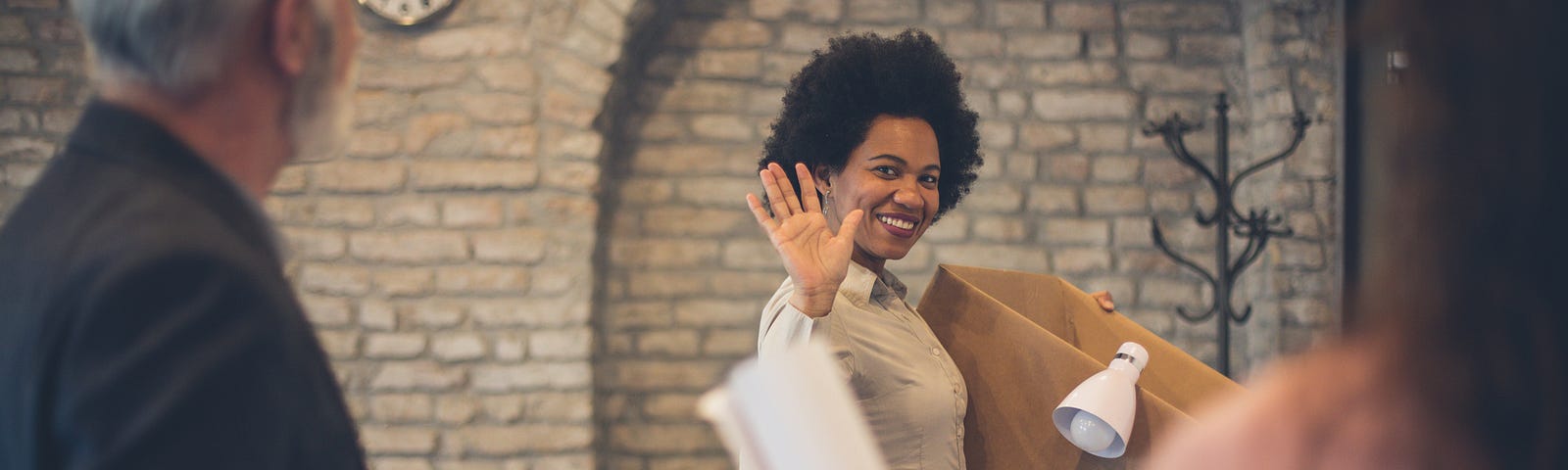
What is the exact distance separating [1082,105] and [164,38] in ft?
10.9

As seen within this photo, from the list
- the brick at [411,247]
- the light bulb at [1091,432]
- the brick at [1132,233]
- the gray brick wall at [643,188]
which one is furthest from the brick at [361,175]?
the light bulb at [1091,432]

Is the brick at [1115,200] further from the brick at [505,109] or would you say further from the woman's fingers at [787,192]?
the woman's fingers at [787,192]

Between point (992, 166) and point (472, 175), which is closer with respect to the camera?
point (472, 175)

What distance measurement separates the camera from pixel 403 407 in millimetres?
3352

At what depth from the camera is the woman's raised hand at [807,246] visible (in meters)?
1.52

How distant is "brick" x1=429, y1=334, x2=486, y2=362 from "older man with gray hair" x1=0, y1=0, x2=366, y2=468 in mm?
2581

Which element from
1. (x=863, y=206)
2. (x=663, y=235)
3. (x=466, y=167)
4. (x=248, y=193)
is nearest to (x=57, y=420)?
(x=248, y=193)

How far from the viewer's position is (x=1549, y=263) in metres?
0.44

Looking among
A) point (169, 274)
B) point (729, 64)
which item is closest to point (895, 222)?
point (169, 274)

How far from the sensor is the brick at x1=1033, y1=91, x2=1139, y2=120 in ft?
12.2

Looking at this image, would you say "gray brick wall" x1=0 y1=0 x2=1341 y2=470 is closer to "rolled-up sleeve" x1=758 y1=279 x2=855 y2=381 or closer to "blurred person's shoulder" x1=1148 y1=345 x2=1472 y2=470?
"rolled-up sleeve" x1=758 y1=279 x2=855 y2=381

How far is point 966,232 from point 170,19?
10.4 feet

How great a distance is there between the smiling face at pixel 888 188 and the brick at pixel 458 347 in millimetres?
1780

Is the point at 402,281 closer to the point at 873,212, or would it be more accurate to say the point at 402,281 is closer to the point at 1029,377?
the point at 873,212
